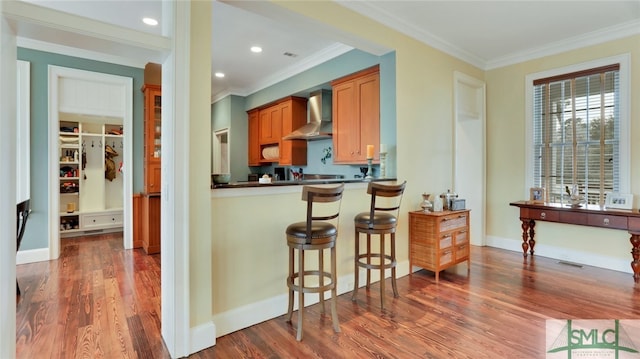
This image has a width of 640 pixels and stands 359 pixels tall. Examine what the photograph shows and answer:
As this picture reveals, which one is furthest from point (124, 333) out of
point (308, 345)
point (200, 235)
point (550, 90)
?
point (550, 90)

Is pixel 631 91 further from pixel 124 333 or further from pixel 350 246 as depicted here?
pixel 124 333

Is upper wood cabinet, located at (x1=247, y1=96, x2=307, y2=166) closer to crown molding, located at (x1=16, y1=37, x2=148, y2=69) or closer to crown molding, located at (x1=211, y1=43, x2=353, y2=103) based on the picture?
crown molding, located at (x1=211, y1=43, x2=353, y2=103)

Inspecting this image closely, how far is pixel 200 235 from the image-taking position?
2104 mm

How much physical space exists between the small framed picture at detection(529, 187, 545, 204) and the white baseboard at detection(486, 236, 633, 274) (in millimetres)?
650

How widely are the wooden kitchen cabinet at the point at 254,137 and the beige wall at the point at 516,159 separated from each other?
13.8 ft

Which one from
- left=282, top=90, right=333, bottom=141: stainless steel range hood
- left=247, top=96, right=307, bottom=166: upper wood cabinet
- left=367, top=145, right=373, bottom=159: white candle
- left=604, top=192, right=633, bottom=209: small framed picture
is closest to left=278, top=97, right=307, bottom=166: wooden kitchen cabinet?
left=247, top=96, right=307, bottom=166: upper wood cabinet

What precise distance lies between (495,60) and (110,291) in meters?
5.72

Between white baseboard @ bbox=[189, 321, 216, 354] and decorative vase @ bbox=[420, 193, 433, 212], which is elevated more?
decorative vase @ bbox=[420, 193, 433, 212]

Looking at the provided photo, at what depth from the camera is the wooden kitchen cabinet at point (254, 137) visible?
6.39m

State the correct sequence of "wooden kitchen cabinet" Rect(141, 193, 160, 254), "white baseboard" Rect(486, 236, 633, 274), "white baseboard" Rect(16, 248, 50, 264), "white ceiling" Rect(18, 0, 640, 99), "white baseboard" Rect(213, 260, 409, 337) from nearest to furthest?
"white baseboard" Rect(213, 260, 409, 337), "white ceiling" Rect(18, 0, 640, 99), "white baseboard" Rect(486, 236, 633, 274), "white baseboard" Rect(16, 248, 50, 264), "wooden kitchen cabinet" Rect(141, 193, 160, 254)

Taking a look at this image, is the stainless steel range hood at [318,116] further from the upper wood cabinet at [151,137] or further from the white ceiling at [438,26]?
the upper wood cabinet at [151,137]

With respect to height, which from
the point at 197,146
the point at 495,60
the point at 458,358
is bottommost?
the point at 458,358

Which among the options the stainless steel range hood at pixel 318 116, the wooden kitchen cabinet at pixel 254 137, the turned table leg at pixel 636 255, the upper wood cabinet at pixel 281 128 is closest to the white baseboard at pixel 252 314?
the stainless steel range hood at pixel 318 116

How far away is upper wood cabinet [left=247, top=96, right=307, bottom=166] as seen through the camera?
5.44 m
